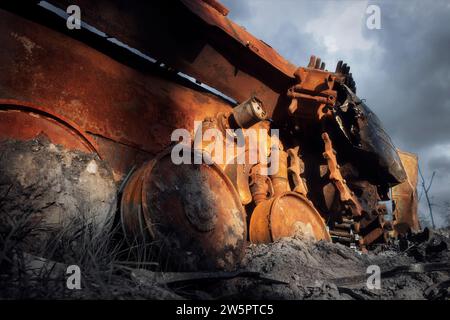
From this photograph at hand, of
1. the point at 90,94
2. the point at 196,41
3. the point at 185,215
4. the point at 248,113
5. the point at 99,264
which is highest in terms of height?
the point at 196,41

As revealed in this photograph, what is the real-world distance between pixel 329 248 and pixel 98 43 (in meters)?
2.97

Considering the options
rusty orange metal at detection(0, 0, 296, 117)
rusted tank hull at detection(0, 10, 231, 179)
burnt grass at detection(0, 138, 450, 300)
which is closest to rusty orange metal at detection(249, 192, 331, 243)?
burnt grass at detection(0, 138, 450, 300)

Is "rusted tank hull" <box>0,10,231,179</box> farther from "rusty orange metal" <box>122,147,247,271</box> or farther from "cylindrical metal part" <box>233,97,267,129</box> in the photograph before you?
"rusty orange metal" <box>122,147,247,271</box>

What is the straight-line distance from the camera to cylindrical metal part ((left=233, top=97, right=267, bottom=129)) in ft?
12.3

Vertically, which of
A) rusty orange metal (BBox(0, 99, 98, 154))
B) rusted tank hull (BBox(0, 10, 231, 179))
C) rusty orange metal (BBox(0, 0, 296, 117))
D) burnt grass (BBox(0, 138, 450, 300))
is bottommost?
burnt grass (BBox(0, 138, 450, 300))

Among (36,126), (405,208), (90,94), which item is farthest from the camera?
(405,208)

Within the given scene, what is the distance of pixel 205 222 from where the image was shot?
2568 millimetres

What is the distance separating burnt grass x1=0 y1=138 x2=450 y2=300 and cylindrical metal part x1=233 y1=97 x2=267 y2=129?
161 centimetres

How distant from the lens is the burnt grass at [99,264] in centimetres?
140

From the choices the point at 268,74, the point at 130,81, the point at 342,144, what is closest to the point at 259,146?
the point at 268,74

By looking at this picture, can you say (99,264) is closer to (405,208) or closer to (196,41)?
(196,41)

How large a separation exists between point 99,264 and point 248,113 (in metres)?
2.52

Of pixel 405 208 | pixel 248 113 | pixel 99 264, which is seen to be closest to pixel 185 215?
pixel 99 264

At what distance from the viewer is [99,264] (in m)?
1.67
